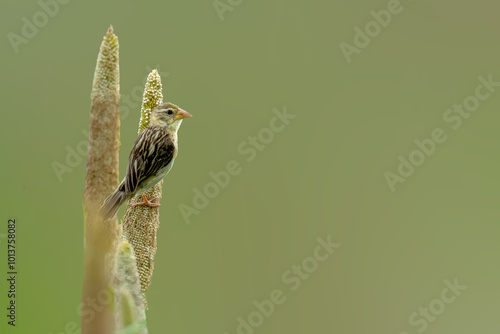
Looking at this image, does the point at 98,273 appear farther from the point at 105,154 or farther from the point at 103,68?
the point at 103,68

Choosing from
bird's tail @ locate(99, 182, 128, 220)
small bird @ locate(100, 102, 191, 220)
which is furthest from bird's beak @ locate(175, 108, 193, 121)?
bird's tail @ locate(99, 182, 128, 220)

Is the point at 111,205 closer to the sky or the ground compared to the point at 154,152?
closer to the ground

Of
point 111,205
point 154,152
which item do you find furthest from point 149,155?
point 111,205

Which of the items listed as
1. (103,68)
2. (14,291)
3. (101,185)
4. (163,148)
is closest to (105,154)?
(101,185)

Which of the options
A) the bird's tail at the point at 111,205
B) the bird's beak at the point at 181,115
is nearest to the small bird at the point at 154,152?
the bird's beak at the point at 181,115

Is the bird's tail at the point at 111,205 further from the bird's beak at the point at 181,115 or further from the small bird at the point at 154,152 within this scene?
the bird's beak at the point at 181,115

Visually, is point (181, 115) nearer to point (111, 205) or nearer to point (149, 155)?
point (149, 155)
